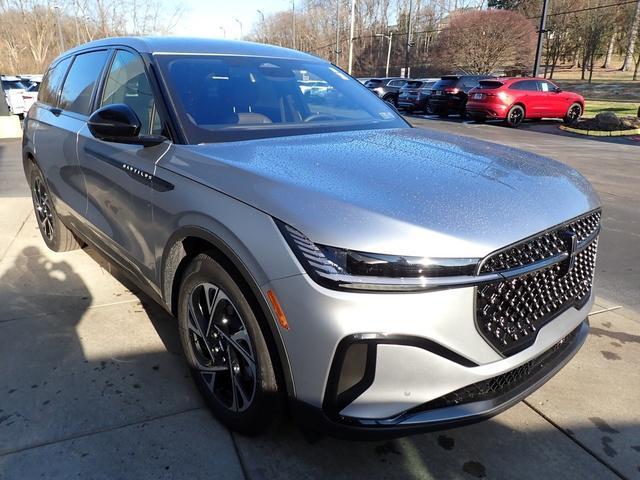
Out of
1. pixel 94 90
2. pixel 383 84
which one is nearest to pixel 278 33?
pixel 383 84

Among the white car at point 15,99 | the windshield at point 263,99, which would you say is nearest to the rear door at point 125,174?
the windshield at point 263,99

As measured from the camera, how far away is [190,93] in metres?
2.80

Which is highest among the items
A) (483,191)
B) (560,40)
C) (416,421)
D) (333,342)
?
(560,40)

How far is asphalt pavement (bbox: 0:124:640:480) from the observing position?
2256mm

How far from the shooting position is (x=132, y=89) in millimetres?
3076

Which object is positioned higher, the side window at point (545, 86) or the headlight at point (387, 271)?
the side window at point (545, 86)

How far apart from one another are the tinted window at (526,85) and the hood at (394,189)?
62.2ft

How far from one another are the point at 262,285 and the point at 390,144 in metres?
1.20

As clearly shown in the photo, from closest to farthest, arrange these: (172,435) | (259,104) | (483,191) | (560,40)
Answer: (483,191) < (172,435) < (259,104) < (560,40)

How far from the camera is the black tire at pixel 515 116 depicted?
19.7 m

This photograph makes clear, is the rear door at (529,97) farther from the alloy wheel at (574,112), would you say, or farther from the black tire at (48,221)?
the black tire at (48,221)

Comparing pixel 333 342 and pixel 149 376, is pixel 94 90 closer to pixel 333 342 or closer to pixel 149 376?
pixel 149 376

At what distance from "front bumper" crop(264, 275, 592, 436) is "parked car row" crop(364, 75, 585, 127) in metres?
17.1

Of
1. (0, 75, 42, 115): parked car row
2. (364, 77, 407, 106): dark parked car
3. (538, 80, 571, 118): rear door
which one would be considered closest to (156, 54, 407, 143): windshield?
(0, 75, 42, 115): parked car row
